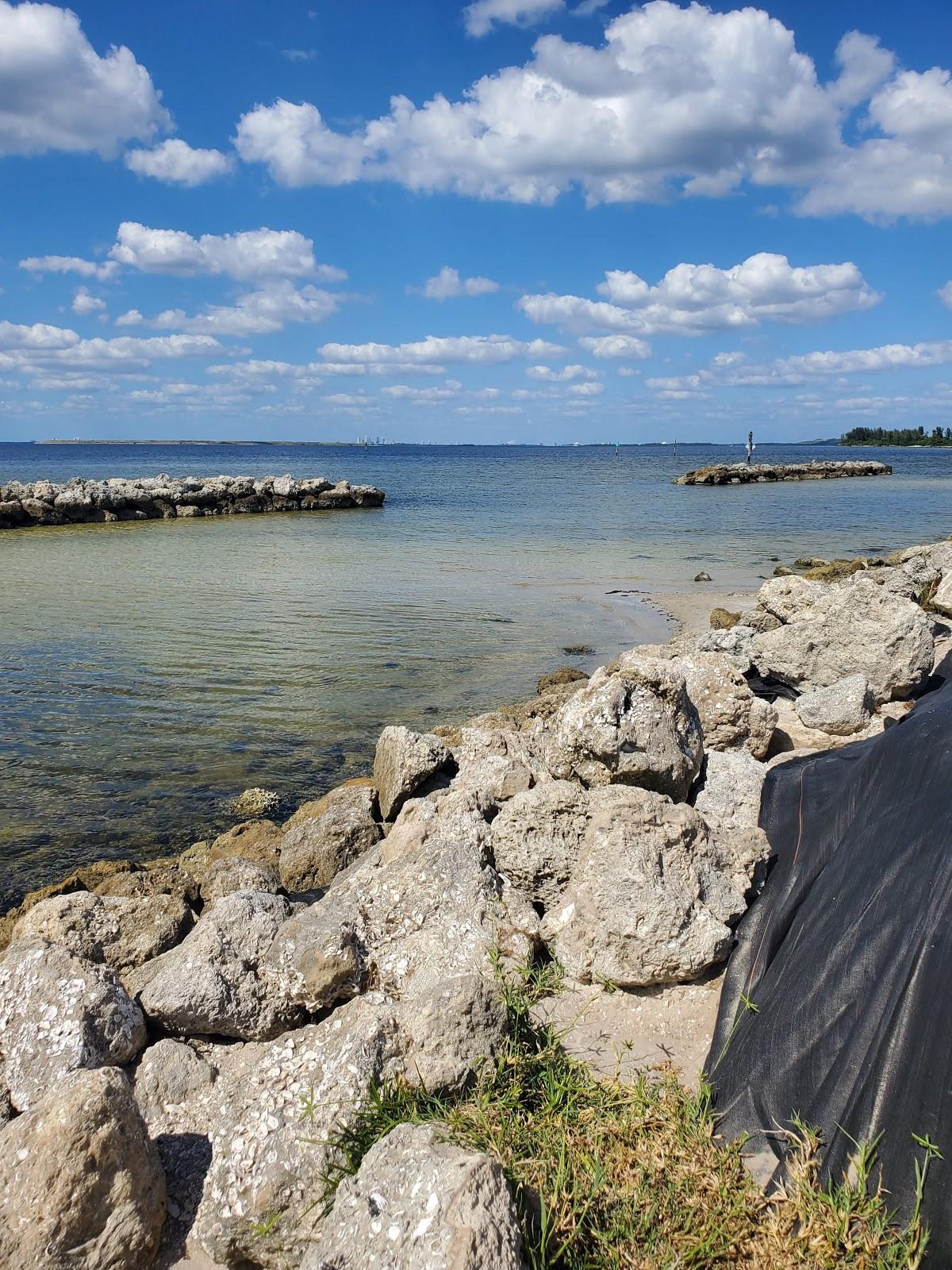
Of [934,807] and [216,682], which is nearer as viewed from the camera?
[934,807]

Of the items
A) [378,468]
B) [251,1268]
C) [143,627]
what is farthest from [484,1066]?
[378,468]

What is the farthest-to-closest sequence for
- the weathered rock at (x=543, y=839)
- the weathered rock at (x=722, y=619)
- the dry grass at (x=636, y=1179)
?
the weathered rock at (x=722, y=619)
the weathered rock at (x=543, y=839)
the dry grass at (x=636, y=1179)

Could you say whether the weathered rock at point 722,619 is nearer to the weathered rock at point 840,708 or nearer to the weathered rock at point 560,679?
the weathered rock at point 560,679

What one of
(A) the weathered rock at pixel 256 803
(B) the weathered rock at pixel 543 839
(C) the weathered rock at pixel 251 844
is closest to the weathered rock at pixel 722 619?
(A) the weathered rock at pixel 256 803

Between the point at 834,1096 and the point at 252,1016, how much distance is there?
7.94ft

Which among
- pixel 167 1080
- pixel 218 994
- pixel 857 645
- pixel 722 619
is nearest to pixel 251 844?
pixel 218 994

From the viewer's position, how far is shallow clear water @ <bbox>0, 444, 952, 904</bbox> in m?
8.24

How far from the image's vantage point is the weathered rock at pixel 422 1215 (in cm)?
240

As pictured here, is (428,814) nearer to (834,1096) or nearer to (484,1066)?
(484,1066)

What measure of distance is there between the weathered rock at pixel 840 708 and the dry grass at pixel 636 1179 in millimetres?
3801

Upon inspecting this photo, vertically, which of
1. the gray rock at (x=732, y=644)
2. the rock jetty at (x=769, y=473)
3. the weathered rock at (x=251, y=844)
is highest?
the rock jetty at (x=769, y=473)

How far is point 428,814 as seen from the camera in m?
5.06

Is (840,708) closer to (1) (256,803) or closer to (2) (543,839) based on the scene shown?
(2) (543,839)

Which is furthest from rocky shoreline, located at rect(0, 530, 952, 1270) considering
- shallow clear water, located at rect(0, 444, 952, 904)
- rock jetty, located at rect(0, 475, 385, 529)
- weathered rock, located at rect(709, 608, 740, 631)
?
rock jetty, located at rect(0, 475, 385, 529)
